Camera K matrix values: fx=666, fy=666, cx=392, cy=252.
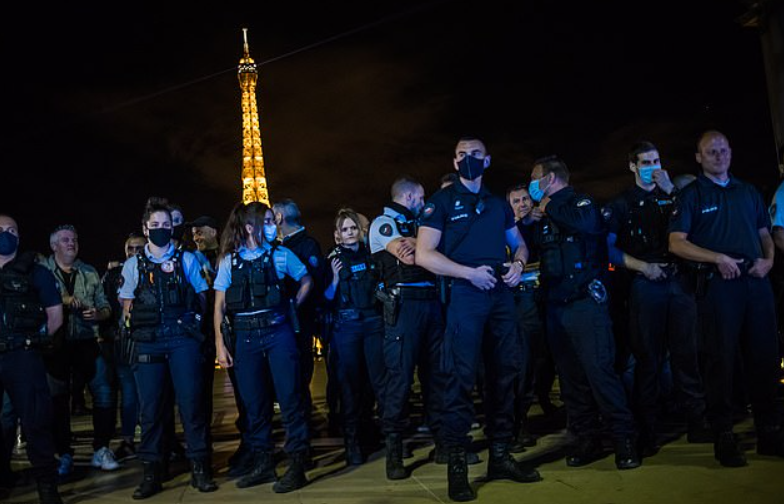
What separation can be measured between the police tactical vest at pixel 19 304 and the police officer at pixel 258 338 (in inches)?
51.9

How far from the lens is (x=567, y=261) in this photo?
5.05 meters

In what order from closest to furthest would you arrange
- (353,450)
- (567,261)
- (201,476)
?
(567,261)
(201,476)
(353,450)

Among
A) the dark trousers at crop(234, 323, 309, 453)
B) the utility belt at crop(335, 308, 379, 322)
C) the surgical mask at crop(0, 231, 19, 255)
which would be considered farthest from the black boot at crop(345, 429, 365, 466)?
the surgical mask at crop(0, 231, 19, 255)

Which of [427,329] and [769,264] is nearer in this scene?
[769,264]

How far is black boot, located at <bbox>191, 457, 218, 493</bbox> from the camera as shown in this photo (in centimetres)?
511

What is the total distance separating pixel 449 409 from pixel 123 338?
290 cm

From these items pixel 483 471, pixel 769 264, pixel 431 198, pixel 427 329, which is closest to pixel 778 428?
pixel 769 264

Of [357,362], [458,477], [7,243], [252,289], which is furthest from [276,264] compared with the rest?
[458,477]

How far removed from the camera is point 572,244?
5.06 metres

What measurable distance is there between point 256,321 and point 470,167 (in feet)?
6.56

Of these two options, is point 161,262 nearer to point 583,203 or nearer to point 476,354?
point 476,354

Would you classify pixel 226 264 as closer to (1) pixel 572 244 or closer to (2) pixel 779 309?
(1) pixel 572 244

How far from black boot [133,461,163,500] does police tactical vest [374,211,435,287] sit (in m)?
2.29

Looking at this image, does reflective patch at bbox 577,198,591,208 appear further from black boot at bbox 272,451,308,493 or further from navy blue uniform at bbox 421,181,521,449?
black boot at bbox 272,451,308,493
